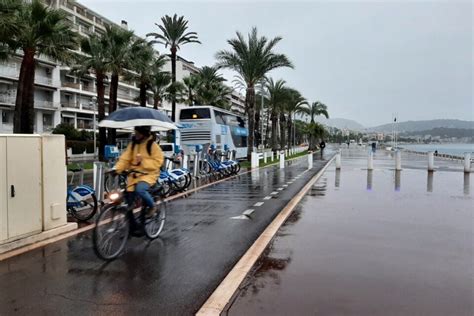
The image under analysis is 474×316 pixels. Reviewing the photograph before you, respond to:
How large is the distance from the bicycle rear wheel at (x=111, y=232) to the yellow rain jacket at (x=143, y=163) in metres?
0.47

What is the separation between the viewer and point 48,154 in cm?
727

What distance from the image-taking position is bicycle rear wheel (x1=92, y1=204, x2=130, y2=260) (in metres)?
5.91

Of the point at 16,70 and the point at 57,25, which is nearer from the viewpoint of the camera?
the point at 57,25

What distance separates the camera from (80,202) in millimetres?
8898

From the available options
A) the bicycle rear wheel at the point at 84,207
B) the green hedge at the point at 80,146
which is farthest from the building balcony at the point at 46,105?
the bicycle rear wheel at the point at 84,207

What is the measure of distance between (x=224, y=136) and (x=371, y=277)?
80.6 feet

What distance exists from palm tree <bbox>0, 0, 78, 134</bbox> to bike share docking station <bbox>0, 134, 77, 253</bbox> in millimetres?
18528

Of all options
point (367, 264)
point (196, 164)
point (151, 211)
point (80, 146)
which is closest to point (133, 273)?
point (151, 211)

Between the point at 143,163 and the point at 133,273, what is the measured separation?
1.73m

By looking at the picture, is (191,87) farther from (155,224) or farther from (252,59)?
(155,224)

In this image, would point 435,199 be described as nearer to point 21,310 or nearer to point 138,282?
point 138,282

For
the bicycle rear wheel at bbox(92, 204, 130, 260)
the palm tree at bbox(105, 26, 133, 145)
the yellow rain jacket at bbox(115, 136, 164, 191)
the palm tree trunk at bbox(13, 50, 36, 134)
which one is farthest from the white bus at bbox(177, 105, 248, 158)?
the bicycle rear wheel at bbox(92, 204, 130, 260)

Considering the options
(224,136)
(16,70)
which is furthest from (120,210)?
(16,70)

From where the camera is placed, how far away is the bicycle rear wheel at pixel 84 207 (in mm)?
8938
